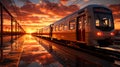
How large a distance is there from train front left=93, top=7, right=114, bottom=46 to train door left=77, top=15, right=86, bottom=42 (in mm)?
1155

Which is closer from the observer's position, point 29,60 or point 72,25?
point 29,60

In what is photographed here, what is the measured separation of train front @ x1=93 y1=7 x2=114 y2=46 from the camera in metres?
13.6

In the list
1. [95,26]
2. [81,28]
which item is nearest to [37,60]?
[95,26]

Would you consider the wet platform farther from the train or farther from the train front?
the train front

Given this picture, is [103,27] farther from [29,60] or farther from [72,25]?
[29,60]

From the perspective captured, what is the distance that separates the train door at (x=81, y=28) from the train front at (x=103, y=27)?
116cm

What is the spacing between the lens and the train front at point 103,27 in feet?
44.7

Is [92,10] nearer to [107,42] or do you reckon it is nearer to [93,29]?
[93,29]

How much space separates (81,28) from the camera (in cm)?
1494

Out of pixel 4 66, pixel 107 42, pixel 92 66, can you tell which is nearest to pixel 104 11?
pixel 107 42

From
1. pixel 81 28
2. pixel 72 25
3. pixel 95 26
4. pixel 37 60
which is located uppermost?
pixel 72 25

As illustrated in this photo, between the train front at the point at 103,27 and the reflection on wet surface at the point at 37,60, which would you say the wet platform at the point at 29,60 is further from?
the train front at the point at 103,27

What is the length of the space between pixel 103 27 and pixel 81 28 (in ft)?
6.28

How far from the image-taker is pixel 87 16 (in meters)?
13.8
